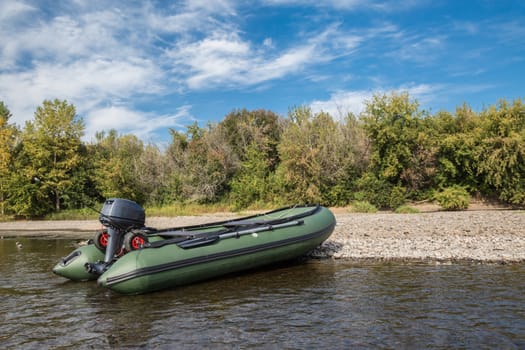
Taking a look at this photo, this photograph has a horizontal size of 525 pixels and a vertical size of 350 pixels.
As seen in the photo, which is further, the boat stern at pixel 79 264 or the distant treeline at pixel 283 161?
the distant treeline at pixel 283 161

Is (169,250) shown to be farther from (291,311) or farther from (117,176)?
(117,176)

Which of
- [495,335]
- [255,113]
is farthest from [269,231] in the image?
[255,113]

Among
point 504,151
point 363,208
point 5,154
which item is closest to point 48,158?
point 5,154

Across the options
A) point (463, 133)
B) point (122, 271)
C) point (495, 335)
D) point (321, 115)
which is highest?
point (321, 115)

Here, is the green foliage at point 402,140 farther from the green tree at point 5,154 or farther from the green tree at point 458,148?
the green tree at point 5,154

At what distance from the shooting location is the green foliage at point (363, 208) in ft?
63.3

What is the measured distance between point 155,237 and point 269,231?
2149mm

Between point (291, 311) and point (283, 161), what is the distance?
685 inches

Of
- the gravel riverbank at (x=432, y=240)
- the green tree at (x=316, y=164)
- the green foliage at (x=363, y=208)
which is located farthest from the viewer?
the green tree at (x=316, y=164)

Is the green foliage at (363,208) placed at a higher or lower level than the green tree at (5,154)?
lower

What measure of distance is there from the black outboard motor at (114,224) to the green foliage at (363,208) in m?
14.1

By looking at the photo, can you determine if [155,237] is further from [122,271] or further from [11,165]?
[11,165]

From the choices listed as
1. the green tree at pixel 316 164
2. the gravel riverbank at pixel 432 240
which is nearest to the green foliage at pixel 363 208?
the green tree at pixel 316 164

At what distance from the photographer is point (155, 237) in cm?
764
